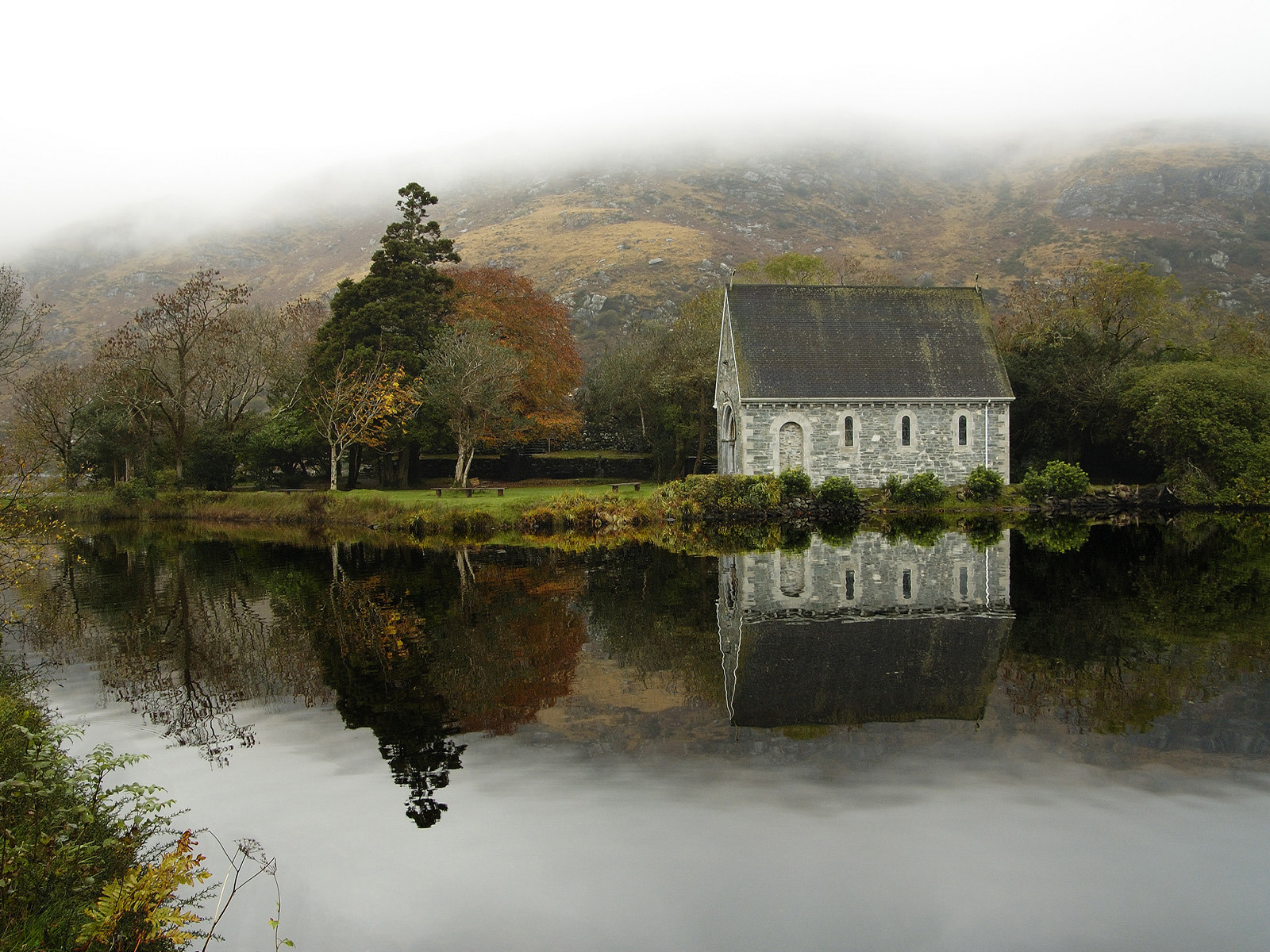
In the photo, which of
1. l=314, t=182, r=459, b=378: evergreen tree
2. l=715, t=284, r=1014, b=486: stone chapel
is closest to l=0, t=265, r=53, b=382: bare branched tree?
l=314, t=182, r=459, b=378: evergreen tree

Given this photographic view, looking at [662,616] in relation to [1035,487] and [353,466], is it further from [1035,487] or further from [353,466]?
[353,466]

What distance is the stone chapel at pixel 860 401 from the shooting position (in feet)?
126

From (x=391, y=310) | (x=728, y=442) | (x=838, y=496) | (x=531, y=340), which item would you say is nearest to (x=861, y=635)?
(x=838, y=496)

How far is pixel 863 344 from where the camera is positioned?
4025cm

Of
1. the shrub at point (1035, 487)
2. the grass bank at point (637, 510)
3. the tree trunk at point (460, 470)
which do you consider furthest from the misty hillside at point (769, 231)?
the shrub at point (1035, 487)

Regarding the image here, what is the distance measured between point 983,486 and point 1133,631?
23.0 m

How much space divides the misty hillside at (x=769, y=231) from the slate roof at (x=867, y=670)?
7707 centimetres

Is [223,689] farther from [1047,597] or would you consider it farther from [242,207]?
[242,207]

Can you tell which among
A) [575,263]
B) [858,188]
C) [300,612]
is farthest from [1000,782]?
[858,188]

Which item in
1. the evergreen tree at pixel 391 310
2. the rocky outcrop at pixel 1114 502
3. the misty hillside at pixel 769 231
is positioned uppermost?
the misty hillside at pixel 769 231

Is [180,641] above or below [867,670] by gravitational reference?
below

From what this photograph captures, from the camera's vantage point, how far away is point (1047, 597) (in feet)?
56.3

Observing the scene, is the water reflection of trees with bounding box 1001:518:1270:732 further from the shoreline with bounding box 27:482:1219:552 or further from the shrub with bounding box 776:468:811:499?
the shrub with bounding box 776:468:811:499

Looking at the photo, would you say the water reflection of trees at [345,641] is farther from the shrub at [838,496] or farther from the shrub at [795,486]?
the shrub at [838,496]
